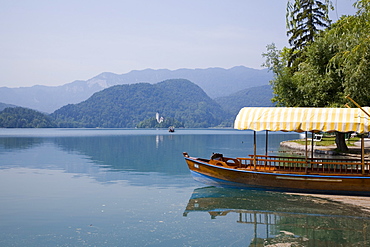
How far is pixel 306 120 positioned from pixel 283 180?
2.66 metres

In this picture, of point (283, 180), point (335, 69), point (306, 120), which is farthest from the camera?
point (335, 69)

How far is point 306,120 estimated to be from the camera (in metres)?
15.0

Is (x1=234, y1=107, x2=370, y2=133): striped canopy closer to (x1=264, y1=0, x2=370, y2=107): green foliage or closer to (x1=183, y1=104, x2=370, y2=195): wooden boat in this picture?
(x1=183, y1=104, x2=370, y2=195): wooden boat

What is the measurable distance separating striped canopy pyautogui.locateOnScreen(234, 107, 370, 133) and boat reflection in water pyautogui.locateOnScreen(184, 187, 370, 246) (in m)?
2.79

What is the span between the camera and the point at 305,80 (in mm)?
28875

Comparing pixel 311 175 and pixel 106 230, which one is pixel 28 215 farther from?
pixel 311 175

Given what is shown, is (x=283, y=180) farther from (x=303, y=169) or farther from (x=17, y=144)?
(x=17, y=144)

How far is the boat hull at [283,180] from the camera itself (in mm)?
14672

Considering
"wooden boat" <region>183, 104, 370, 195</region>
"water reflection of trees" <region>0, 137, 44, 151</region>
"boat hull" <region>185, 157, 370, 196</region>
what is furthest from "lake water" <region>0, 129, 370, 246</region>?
"water reflection of trees" <region>0, 137, 44, 151</region>

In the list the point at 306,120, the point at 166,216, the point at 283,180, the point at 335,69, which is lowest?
the point at 166,216

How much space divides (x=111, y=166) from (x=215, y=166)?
552 inches

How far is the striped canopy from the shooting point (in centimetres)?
1445

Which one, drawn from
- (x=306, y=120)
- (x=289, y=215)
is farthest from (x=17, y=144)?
(x=289, y=215)

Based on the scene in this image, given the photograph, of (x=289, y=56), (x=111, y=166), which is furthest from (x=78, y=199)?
(x=289, y=56)
